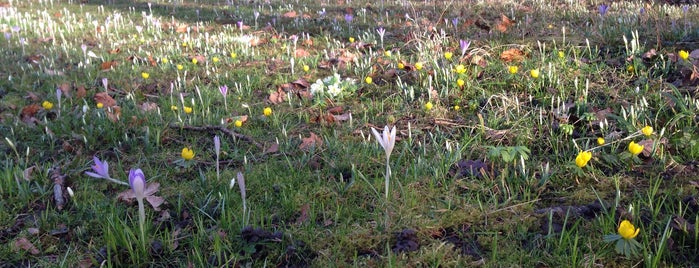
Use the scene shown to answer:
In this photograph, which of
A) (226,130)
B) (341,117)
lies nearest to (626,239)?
(341,117)

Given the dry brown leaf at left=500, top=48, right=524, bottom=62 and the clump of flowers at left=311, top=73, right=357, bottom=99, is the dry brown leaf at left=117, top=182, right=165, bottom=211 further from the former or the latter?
the dry brown leaf at left=500, top=48, right=524, bottom=62

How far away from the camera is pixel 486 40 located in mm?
5266

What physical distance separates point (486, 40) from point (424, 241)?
340 centimetres

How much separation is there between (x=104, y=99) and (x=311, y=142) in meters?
1.88

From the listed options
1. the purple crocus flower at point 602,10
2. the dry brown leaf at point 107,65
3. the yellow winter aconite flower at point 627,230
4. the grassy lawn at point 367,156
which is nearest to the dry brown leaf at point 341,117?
the grassy lawn at point 367,156

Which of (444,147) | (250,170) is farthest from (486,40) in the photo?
(250,170)

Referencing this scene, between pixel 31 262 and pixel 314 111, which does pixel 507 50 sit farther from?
pixel 31 262

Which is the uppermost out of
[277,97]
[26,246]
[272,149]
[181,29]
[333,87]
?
[181,29]

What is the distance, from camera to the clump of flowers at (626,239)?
6.45 ft

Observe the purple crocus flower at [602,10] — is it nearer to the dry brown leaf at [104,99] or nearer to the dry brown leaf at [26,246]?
the dry brown leaf at [104,99]

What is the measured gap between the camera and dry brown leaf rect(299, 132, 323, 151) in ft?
10.6

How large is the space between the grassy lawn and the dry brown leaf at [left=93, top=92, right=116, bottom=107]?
16 mm

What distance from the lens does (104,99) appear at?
13.8 feet

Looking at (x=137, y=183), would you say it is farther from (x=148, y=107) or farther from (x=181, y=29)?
(x=181, y=29)
